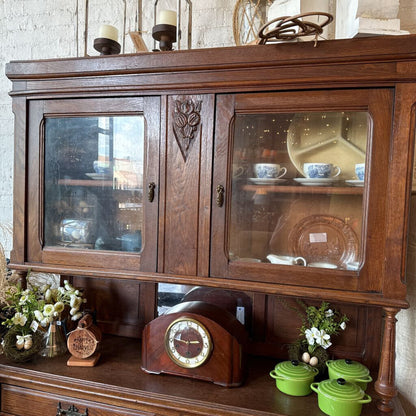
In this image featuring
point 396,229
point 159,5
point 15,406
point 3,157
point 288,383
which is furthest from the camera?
point 3,157

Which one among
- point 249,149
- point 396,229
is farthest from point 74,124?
point 396,229

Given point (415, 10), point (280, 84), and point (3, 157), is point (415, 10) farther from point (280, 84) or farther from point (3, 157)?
point (3, 157)

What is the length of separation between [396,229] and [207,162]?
587 millimetres

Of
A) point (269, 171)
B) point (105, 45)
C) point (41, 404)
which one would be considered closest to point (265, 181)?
point (269, 171)

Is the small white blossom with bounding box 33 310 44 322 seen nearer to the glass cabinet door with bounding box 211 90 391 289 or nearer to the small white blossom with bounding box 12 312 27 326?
A: the small white blossom with bounding box 12 312 27 326

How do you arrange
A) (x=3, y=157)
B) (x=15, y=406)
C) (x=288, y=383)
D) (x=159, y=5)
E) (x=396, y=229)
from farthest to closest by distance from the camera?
(x=3, y=157) < (x=159, y=5) < (x=15, y=406) < (x=288, y=383) < (x=396, y=229)

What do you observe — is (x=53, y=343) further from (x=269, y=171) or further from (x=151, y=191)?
(x=269, y=171)

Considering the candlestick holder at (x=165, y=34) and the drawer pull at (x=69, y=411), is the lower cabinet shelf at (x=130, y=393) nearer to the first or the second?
the drawer pull at (x=69, y=411)

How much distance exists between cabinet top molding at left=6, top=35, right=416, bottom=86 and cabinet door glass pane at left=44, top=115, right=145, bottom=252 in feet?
0.55

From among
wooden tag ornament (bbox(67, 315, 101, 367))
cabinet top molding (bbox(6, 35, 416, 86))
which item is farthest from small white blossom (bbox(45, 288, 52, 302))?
cabinet top molding (bbox(6, 35, 416, 86))

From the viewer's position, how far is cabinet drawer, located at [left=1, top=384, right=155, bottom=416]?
118 centimetres

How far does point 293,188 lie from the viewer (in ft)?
3.76

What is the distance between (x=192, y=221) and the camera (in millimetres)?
1167

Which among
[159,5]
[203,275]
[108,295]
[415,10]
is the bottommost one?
[108,295]
